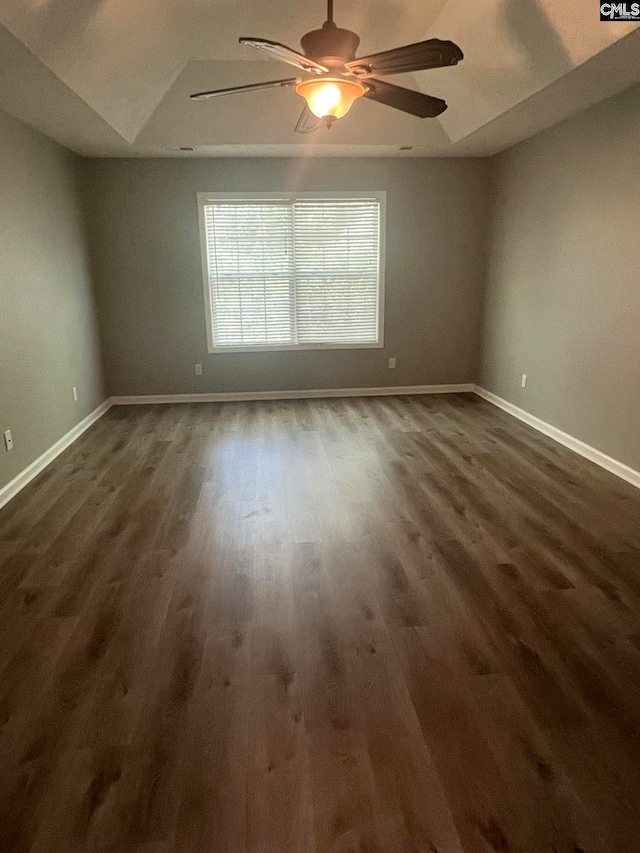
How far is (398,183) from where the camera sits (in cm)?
591

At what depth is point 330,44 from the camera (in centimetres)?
244

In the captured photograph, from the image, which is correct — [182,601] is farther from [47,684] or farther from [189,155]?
[189,155]

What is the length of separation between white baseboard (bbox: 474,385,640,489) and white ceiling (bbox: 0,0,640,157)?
2.53 m

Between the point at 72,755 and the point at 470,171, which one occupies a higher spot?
the point at 470,171

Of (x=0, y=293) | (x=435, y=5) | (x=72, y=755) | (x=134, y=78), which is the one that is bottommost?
(x=72, y=755)

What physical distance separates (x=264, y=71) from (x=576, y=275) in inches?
121

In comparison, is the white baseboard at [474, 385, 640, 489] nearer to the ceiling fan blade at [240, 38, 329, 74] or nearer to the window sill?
the window sill

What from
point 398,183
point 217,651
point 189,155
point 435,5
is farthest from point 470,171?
point 217,651

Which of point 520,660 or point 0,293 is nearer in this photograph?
point 520,660

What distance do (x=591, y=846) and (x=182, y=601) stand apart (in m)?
1.74

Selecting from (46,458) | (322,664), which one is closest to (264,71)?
(46,458)

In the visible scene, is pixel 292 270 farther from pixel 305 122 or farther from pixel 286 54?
pixel 286 54

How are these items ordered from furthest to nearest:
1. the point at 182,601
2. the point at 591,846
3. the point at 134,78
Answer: the point at 134,78 < the point at 182,601 < the point at 591,846

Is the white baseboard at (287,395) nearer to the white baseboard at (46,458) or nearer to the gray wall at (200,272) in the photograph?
the gray wall at (200,272)
